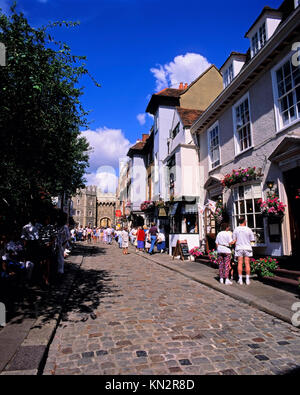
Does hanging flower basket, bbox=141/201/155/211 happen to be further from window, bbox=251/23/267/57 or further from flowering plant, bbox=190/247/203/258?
window, bbox=251/23/267/57

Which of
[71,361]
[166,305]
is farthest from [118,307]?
[71,361]

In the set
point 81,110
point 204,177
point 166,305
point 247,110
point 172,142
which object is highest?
point 172,142

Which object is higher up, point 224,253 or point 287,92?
point 287,92

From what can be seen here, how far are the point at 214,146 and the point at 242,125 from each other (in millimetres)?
2566

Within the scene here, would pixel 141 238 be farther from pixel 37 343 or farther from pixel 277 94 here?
pixel 37 343

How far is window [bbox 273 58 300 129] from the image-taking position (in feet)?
24.1

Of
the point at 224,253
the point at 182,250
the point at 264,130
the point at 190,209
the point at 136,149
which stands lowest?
the point at 182,250

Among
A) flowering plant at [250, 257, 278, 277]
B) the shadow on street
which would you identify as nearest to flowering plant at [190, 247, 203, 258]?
flowering plant at [250, 257, 278, 277]

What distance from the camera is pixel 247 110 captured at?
9852 mm

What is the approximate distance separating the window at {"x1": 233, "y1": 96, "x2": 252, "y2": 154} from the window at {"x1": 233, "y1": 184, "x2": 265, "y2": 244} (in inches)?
63.0

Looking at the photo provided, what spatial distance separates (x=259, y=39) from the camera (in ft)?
30.3

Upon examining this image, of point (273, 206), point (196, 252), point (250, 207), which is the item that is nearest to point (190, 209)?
point (196, 252)

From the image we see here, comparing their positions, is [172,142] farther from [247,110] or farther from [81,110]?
[81,110]

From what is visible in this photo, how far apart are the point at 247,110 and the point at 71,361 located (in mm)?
9785
